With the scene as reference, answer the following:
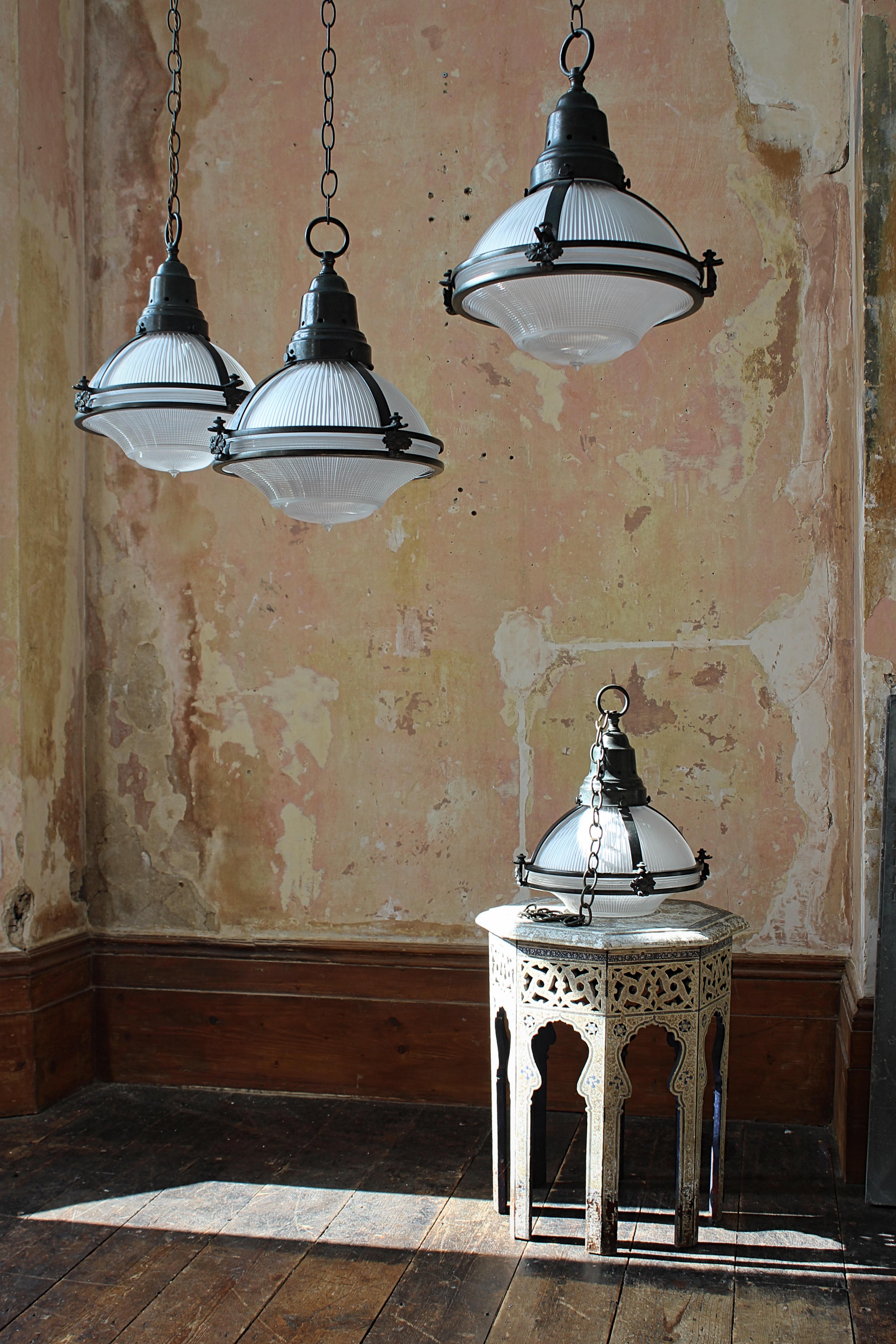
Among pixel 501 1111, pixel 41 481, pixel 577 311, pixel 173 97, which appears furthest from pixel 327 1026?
pixel 173 97

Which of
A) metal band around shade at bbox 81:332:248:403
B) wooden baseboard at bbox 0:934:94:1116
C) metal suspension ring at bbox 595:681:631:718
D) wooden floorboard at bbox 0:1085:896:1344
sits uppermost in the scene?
metal band around shade at bbox 81:332:248:403

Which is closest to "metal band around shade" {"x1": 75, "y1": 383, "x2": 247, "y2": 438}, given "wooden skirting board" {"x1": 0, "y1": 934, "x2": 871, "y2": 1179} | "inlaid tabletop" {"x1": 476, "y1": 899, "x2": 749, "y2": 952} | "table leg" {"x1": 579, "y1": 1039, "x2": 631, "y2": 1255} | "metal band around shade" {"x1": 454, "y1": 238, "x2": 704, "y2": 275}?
"metal band around shade" {"x1": 454, "y1": 238, "x2": 704, "y2": 275}

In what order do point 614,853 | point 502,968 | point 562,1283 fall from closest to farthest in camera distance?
point 562,1283 < point 614,853 < point 502,968

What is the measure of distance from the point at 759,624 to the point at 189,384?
1981 mm

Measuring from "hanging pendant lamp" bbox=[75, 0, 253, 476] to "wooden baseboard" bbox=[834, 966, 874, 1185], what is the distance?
86.1 inches

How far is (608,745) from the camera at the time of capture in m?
2.83

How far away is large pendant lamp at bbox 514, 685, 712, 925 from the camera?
2.67 metres

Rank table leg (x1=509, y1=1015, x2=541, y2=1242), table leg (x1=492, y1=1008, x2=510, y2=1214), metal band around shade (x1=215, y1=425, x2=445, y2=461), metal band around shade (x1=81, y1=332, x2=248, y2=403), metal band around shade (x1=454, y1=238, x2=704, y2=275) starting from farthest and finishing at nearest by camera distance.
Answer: table leg (x1=492, y1=1008, x2=510, y2=1214), table leg (x1=509, y1=1015, x2=541, y2=1242), metal band around shade (x1=81, y1=332, x2=248, y2=403), metal band around shade (x1=215, y1=425, x2=445, y2=461), metal band around shade (x1=454, y1=238, x2=704, y2=275)

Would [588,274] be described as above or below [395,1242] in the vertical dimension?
above

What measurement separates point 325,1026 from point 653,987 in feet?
4.85

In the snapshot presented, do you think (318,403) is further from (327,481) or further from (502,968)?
(502,968)

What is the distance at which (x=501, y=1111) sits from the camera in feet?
9.40

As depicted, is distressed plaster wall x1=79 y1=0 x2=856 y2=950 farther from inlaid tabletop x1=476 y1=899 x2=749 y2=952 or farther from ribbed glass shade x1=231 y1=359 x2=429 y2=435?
ribbed glass shade x1=231 y1=359 x2=429 y2=435

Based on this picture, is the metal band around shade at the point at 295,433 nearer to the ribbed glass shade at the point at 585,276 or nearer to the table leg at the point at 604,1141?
the ribbed glass shade at the point at 585,276
